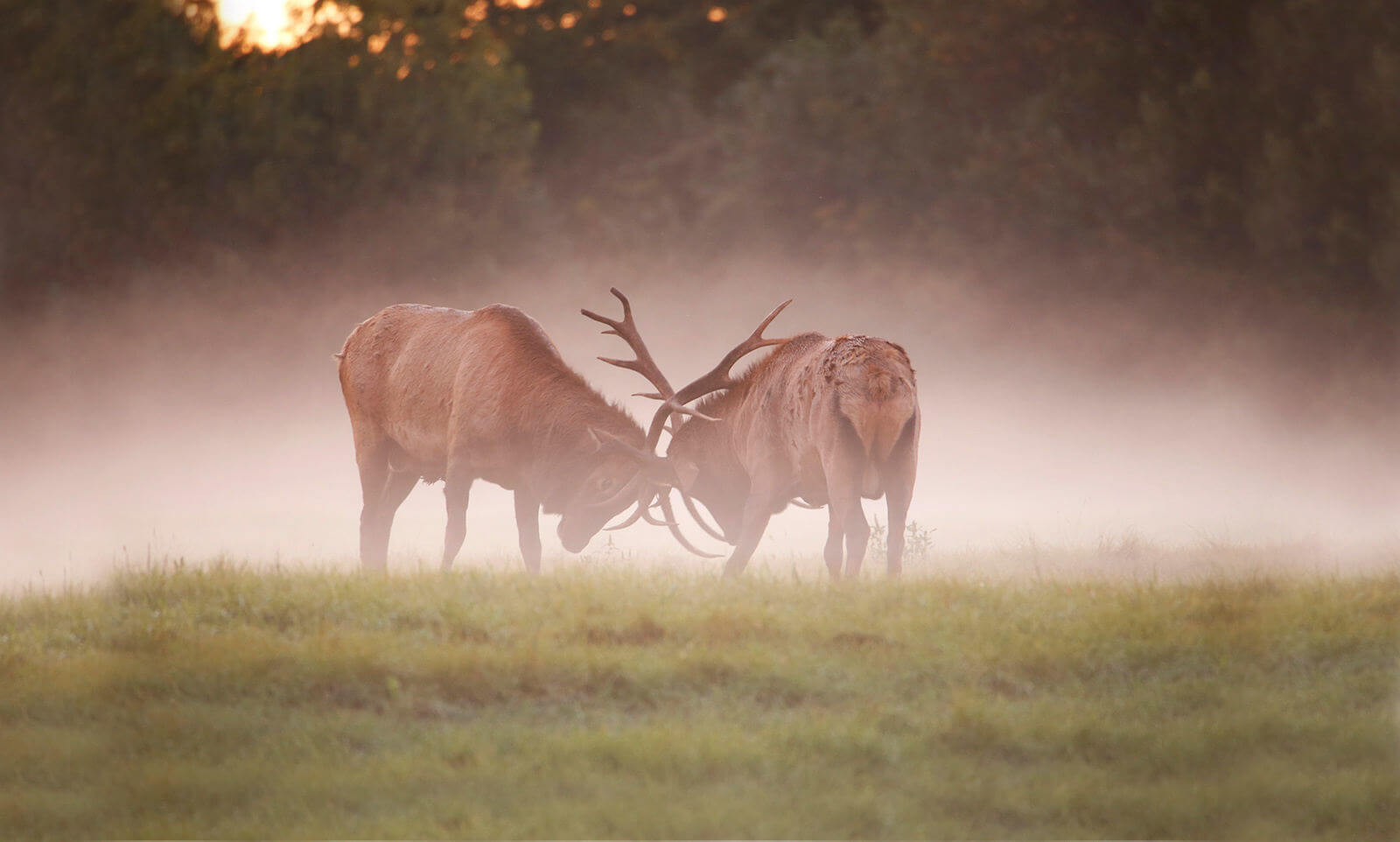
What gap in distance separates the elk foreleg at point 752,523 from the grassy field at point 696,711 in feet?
3.94

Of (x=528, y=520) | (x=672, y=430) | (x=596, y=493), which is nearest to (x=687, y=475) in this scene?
(x=672, y=430)

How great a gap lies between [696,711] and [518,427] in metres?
4.54

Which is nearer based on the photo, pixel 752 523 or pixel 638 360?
pixel 752 523

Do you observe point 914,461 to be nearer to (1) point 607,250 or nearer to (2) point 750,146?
(2) point 750,146

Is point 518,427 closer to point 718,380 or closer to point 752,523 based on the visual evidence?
point 718,380

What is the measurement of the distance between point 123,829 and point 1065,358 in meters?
11.4

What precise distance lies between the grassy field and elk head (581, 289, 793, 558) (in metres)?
1.98

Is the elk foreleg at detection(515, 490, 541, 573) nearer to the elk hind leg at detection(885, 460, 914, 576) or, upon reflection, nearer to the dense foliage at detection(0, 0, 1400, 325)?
the elk hind leg at detection(885, 460, 914, 576)

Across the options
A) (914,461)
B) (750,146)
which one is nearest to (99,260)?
(750,146)

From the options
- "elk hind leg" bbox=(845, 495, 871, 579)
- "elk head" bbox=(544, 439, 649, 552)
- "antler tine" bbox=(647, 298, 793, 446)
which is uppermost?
"antler tine" bbox=(647, 298, 793, 446)

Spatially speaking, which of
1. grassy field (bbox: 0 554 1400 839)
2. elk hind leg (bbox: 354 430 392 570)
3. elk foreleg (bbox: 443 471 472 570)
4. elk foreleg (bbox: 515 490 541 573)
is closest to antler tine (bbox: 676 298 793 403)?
elk foreleg (bbox: 515 490 541 573)

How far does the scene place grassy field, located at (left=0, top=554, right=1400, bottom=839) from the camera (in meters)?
5.74

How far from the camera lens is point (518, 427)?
35.5ft

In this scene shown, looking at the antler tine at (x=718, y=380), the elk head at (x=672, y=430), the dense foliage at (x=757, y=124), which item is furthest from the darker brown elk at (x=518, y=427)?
the dense foliage at (x=757, y=124)
